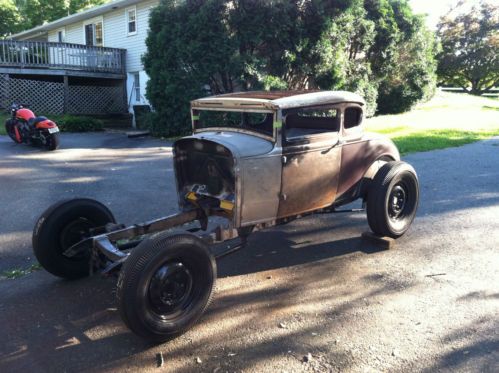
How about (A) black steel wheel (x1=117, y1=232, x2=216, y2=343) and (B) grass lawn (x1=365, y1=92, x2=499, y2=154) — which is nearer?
(A) black steel wheel (x1=117, y1=232, x2=216, y2=343)

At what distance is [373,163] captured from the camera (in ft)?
18.3

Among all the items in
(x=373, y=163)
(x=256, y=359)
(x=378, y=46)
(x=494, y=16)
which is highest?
(x=494, y=16)

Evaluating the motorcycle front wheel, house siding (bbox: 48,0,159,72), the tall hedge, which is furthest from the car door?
house siding (bbox: 48,0,159,72)

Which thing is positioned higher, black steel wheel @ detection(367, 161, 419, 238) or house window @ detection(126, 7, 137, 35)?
house window @ detection(126, 7, 137, 35)

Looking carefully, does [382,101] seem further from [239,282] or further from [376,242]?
[239,282]

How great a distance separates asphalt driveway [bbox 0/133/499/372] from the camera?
330 cm

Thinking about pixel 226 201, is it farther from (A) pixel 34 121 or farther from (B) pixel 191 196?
(A) pixel 34 121

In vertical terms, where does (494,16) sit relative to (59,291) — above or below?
above

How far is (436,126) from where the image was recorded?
17.0 meters

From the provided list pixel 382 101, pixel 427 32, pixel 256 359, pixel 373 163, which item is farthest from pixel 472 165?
pixel 427 32

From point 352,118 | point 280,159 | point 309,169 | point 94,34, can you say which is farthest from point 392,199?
point 94,34

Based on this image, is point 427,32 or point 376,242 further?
point 427,32

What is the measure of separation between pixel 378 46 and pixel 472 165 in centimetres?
1092

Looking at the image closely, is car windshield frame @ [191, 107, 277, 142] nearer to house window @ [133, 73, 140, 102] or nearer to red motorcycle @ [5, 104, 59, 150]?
red motorcycle @ [5, 104, 59, 150]
